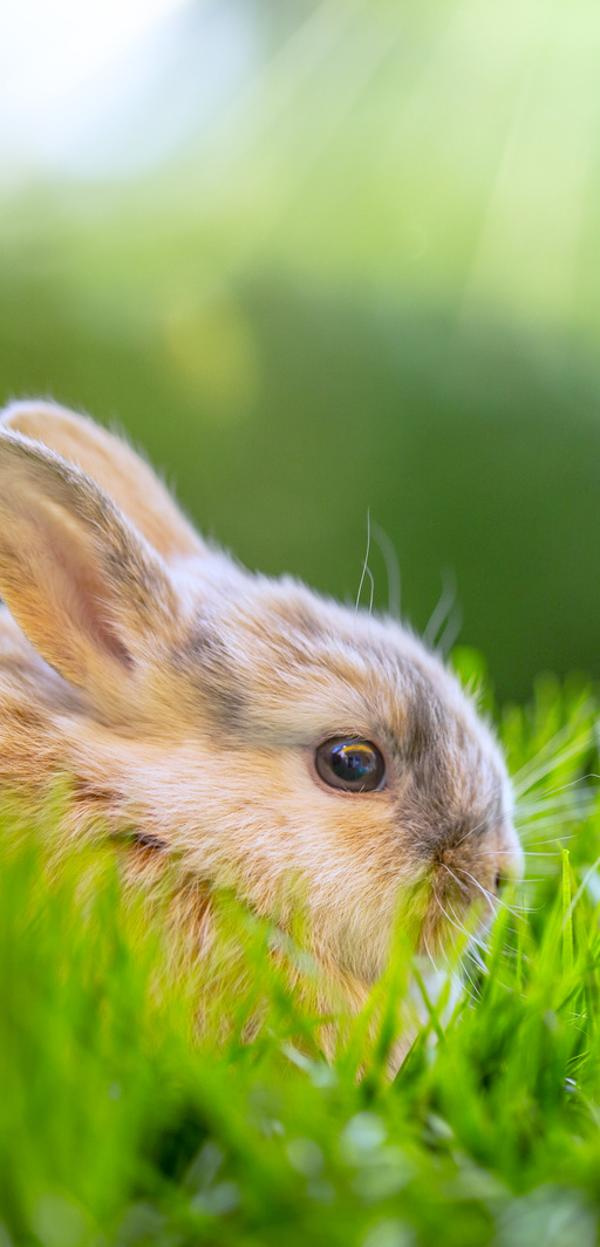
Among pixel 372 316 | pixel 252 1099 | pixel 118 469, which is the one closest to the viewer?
pixel 252 1099

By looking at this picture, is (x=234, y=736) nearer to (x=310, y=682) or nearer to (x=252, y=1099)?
(x=310, y=682)

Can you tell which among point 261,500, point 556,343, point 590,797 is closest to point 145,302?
point 261,500

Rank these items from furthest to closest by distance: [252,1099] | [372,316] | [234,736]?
[372,316] < [234,736] < [252,1099]

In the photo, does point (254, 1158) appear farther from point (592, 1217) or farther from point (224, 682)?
point (224, 682)

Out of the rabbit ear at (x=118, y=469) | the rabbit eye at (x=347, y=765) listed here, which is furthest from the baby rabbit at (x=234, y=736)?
the rabbit ear at (x=118, y=469)

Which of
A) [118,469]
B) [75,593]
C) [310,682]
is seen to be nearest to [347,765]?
[310,682]

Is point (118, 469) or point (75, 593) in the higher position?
point (118, 469)
